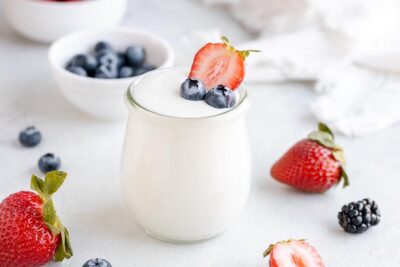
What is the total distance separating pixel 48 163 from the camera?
1.39 m

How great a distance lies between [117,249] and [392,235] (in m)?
0.49

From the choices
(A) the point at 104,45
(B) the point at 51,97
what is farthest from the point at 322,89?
(B) the point at 51,97

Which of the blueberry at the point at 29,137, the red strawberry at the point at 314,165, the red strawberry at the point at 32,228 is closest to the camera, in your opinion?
the red strawberry at the point at 32,228

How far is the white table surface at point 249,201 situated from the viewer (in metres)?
1.21

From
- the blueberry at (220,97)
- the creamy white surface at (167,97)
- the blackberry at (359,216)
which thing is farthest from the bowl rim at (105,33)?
the blackberry at (359,216)

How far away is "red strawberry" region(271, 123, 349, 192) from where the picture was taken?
1.32 meters

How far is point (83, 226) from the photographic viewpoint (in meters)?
1.25

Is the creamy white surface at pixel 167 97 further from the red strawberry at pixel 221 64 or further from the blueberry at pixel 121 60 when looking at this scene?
the blueberry at pixel 121 60

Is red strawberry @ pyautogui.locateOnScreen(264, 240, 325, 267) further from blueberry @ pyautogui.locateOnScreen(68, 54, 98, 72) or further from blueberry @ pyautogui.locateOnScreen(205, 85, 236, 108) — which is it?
blueberry @ pyautogui.locateOnScreen(68, 54, 98, 72)

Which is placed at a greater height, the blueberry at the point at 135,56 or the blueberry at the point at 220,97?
the blueberry at the point at 220,97

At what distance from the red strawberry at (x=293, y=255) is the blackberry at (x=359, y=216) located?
0.15m

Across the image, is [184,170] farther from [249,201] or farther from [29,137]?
[29,137]

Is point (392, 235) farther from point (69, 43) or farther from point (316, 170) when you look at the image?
point (69, 43)

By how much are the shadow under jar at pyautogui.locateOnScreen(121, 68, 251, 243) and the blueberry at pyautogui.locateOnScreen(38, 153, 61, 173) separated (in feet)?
0.76
